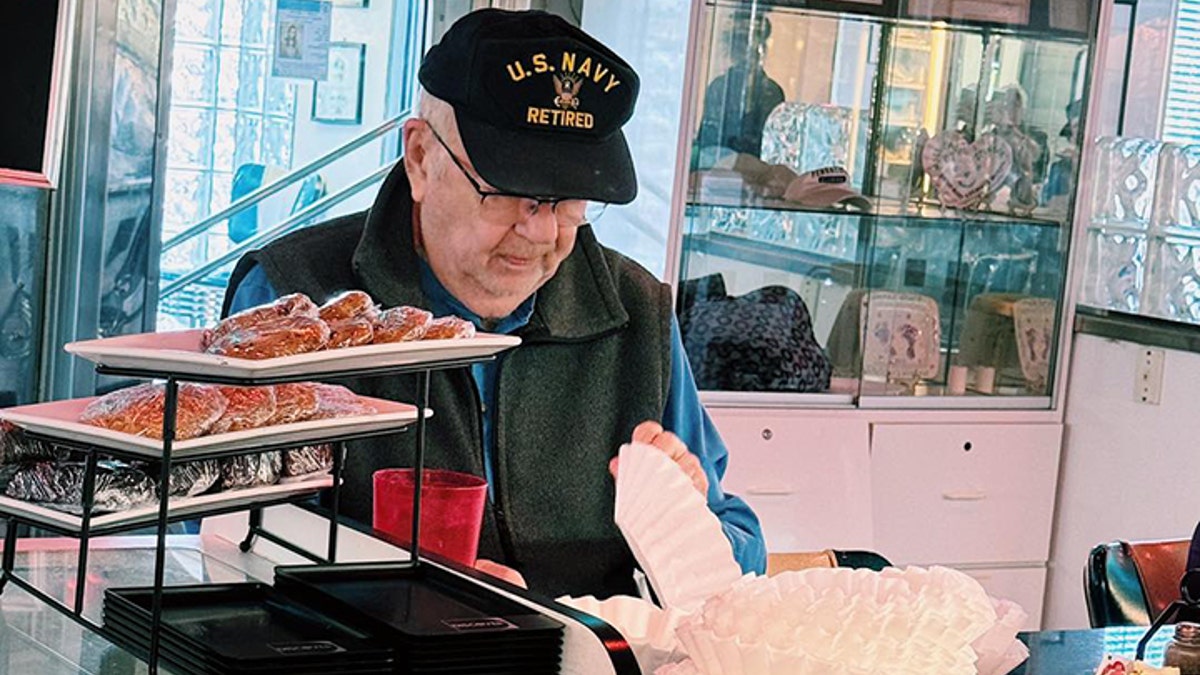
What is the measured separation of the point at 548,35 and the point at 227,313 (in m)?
0.55

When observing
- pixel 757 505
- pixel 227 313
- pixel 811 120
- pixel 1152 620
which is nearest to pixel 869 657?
pixel 227 313

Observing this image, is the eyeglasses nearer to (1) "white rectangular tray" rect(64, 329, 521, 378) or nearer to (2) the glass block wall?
(1) "white rectangular tray" rect(64, 329, 521, 378)

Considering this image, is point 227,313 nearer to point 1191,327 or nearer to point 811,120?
point 811,120

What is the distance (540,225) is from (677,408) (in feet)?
1.09

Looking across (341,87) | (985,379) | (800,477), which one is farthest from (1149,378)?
(341,87)

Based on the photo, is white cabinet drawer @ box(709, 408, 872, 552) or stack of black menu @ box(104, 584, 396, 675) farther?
white cabinet drawer @ box(709, 408, 872, 552)

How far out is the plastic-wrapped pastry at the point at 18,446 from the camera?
1.38 meters

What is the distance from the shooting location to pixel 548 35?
2.03 meters

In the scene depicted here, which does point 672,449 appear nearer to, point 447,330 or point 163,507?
point 447,330

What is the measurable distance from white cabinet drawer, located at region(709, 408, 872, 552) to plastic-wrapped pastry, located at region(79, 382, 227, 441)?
285 centimetres

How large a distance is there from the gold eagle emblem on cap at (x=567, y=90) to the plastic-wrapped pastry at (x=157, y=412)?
81 centimetres

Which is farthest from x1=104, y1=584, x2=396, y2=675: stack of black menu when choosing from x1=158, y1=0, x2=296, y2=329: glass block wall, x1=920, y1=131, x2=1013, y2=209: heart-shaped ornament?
x1=920, y1=131, x2=1013, y2=209: heart-shaped ornament

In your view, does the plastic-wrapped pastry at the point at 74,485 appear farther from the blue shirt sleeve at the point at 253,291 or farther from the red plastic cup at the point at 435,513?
the blue shirt sleeve at the point at 253,291

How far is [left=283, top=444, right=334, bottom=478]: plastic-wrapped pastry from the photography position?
1.53m
